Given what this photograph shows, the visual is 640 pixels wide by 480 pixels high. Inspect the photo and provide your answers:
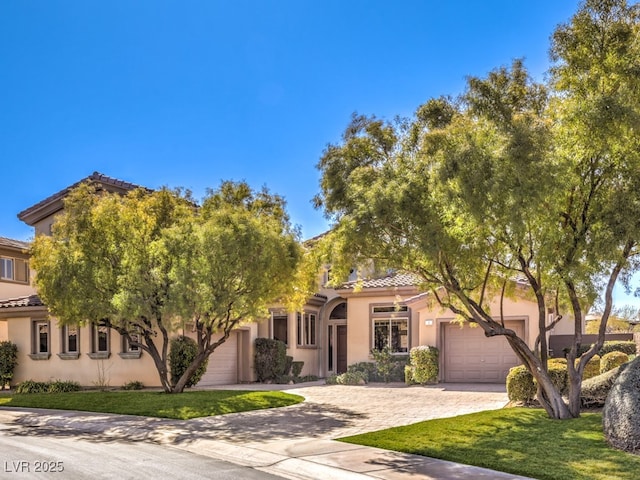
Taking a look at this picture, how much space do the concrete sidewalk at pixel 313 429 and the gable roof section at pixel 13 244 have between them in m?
12.9

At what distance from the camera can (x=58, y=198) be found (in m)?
25.0

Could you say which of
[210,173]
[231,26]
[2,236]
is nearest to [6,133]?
[210,173]

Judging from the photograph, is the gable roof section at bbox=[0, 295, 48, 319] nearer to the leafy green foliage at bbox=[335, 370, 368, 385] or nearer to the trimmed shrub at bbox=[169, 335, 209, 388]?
the trimmed shrub at bbox=[169, 335, 209, 388]

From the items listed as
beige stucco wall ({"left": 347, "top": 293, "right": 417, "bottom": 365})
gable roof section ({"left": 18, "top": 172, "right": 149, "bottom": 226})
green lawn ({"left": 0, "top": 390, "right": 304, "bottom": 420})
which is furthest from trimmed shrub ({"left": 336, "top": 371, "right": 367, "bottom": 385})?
gable roof section ({"left": 18, "top": 172, "right": 149, "bottom": 226})

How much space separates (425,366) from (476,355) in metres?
2.02

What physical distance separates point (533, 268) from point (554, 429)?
3514 millimetres

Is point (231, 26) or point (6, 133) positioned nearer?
point (231, 26)

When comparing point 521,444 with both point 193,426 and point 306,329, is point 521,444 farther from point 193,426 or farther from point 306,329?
point 306,329

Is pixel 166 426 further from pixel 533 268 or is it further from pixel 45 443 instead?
pixel 533 268

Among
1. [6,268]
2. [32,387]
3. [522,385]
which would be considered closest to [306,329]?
[32,387]

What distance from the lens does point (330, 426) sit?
44.4ft

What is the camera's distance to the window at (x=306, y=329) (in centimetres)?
2848

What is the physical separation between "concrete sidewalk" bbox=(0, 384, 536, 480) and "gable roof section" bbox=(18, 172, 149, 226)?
9.39 meters

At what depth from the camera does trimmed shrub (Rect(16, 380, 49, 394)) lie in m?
22.6
